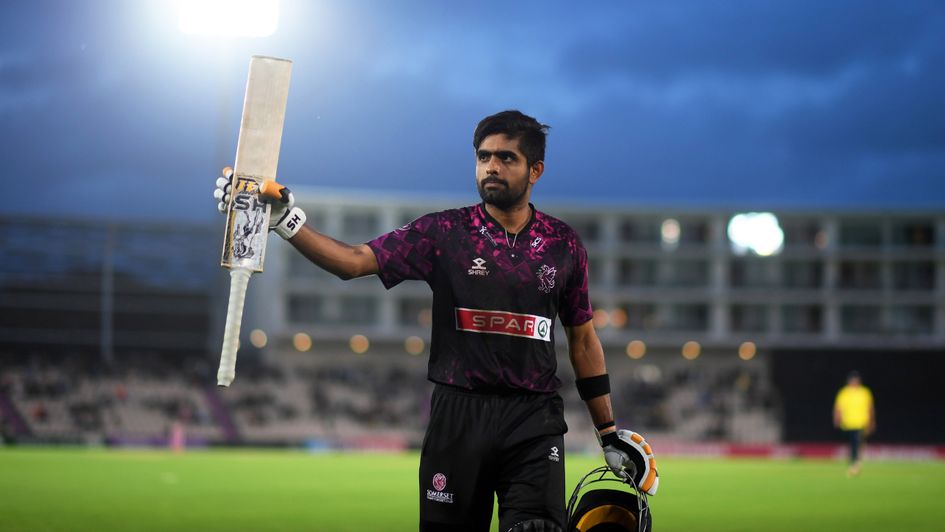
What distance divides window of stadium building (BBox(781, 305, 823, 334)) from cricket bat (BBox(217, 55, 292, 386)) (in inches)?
2907

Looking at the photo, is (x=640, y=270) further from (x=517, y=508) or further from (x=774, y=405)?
(x=517, y=508)

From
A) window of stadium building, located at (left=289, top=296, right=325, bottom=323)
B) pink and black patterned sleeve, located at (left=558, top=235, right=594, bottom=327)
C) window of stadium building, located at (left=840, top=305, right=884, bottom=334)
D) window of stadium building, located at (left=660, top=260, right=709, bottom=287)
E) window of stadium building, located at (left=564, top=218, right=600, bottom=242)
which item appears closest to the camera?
pink and black patterned sleeve, located at (left=558, top=235, right=594, bottom=327)

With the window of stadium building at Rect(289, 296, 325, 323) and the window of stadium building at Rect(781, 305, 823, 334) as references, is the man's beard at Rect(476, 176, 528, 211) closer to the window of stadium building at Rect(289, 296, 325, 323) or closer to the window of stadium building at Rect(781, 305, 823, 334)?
the window of stadium building at Rect(289, 296, 325, 323)

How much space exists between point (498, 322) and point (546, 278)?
0.37m

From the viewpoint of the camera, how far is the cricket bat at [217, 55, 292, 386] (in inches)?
217

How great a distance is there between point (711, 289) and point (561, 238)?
7152cm

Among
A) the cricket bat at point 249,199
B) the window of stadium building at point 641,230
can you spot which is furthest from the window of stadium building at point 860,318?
the cricket bat at point 249,199

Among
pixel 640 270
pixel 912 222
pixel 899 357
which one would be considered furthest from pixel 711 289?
pixel 899 357

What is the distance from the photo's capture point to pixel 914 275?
250 feet

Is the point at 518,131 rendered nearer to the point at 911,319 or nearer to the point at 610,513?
the point at 610,513

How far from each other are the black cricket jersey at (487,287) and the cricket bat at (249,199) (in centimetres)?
78

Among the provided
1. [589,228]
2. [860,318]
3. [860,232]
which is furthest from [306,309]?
[860,232]

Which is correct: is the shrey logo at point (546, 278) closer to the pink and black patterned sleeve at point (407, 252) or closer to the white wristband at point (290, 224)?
the pink and black patterned sleeve at point (407, 252)

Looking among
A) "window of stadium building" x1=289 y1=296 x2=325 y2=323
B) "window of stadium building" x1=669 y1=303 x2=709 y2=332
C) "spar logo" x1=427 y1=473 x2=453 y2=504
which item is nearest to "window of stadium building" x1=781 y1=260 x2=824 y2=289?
"window of stadium building" x1=669 y1=303 x2=709 y2=332
